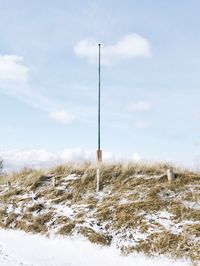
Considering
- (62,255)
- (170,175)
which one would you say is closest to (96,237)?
(62,255)

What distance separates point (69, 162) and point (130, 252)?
409 inches

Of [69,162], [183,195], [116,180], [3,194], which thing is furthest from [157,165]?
[3,194]

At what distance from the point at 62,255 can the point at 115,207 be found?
3.54m

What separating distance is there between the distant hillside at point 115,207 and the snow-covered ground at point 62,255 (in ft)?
1.20

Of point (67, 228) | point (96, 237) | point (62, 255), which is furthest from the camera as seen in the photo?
point (67, 228)

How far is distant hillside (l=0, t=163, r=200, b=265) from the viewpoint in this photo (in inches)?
544

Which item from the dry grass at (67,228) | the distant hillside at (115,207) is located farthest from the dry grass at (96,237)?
the dry grass at (67,228)

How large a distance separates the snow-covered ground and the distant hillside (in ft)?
1.20

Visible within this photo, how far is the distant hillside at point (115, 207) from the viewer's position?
13.8 meters

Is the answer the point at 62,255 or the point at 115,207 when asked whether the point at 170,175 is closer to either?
the point at 115,207

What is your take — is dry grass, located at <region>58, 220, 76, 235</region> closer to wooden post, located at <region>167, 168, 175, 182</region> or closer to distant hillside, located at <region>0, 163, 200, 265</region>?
distant hillside, located at <region>0, 163, 200, 265</region>

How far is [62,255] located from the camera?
13.9 m

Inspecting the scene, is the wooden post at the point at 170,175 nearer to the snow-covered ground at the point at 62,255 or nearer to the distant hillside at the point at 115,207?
the distant hillside at the point at 115,207

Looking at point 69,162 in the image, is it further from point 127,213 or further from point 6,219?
point 127,213
